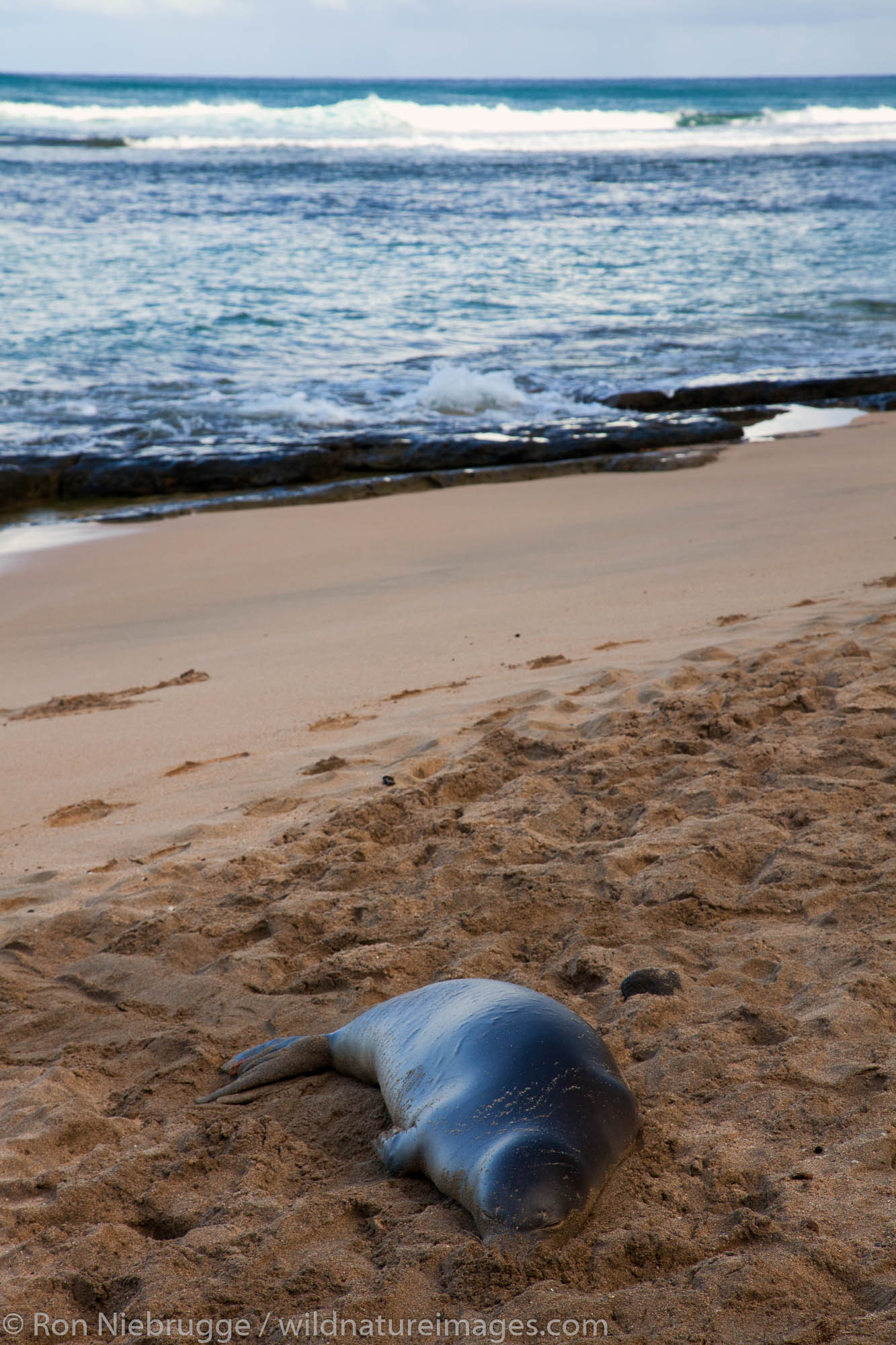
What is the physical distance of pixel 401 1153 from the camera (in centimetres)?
208

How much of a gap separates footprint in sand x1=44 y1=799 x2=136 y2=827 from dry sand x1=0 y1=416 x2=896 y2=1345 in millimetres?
27

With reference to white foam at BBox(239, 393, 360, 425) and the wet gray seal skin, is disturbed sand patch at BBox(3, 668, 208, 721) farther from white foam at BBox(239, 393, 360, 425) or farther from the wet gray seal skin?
white foam at BBox(239, 393, 360, 425)

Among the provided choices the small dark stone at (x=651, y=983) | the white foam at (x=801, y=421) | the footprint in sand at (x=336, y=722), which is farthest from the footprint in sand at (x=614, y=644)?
the white foam at (x=801, y=421)

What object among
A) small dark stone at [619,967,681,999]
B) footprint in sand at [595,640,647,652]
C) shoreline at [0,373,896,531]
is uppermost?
shoreline at [0,373,896,531]

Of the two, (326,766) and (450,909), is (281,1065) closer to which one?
(450,909)

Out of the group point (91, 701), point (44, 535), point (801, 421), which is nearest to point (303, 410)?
point (44, 535)

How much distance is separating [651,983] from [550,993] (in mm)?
257

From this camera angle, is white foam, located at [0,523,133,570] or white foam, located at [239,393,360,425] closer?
white foam, located at [0,523,133,570]

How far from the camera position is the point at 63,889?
3443 mm

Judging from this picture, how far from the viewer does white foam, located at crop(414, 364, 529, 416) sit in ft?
36.4

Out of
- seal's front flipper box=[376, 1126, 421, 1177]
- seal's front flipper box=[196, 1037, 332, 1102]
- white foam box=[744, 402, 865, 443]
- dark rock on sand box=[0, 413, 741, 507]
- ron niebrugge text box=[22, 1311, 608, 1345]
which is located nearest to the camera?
ron niebrugge text box=[22, 1311, 608, 1345]

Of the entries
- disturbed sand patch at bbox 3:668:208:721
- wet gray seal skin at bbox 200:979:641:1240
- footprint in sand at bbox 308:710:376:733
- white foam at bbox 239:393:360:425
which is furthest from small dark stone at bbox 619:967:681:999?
white foam at bbox 239:393:360:425

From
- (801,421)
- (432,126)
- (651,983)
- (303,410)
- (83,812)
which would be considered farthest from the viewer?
(432,126)

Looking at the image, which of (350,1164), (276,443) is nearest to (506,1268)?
(350,1164)
